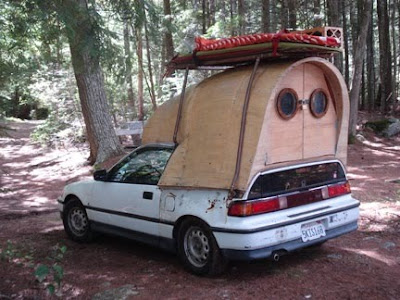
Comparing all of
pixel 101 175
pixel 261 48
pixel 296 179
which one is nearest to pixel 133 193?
pixel 101 175

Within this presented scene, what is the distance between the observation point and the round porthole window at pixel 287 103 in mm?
5145

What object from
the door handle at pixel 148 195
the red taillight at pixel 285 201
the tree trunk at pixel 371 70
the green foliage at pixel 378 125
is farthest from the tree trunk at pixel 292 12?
the door handle at pixel 148 195

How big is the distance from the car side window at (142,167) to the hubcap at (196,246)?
0.87 metres

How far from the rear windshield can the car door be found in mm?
1377

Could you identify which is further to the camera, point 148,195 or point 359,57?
point 359,57

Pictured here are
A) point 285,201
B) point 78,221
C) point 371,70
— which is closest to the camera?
point 285,201

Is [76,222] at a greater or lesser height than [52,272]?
greater

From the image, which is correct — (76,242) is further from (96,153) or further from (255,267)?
(96,153)

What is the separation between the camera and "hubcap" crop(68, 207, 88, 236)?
7.06 m

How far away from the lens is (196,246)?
5375 millimetres

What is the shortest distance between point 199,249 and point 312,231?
4.29ft

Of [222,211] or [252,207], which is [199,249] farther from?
[252,207]

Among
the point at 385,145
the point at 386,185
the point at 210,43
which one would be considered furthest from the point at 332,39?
the point at 385,145

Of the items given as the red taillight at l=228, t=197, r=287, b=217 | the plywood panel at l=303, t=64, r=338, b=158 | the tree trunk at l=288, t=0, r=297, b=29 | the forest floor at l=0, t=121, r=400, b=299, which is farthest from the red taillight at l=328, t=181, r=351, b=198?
the tree trunk at l=288, t=0, r=297, b=29
